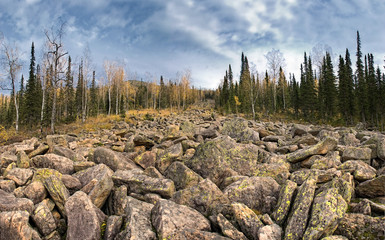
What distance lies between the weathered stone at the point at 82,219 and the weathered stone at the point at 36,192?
136 centimetres

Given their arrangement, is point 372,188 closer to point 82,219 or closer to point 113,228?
point 113,228

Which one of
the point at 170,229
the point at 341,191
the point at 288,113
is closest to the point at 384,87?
the point at 288,113

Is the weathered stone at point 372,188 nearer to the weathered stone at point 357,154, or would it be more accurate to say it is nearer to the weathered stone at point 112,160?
the weathered stone at point 357,154

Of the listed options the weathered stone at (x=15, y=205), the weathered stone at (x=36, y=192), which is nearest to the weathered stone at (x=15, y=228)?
the weathered stone at (x=15, y=205)

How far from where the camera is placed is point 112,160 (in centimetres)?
724

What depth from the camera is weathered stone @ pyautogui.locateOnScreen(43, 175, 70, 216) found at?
4.93 m

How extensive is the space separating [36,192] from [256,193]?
5.28 meters

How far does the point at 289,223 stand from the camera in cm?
367

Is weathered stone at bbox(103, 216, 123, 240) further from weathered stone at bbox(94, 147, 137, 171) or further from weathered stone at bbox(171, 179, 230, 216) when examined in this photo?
weathered stone at bbox(94, 147, 137, 171)

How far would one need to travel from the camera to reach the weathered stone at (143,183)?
5.23 metres

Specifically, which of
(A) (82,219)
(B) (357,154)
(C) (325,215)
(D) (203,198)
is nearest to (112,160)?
(A) (82,219)

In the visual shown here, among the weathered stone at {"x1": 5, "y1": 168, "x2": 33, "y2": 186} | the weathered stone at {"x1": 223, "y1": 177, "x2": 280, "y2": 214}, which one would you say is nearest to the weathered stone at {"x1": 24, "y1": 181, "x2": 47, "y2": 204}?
the weathered stone at {"x1": 5, "y1": 168, "x2": 33, "y2": 186}

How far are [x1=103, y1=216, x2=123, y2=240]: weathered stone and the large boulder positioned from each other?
2777 millimetres

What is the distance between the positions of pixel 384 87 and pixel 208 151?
2078 inches
